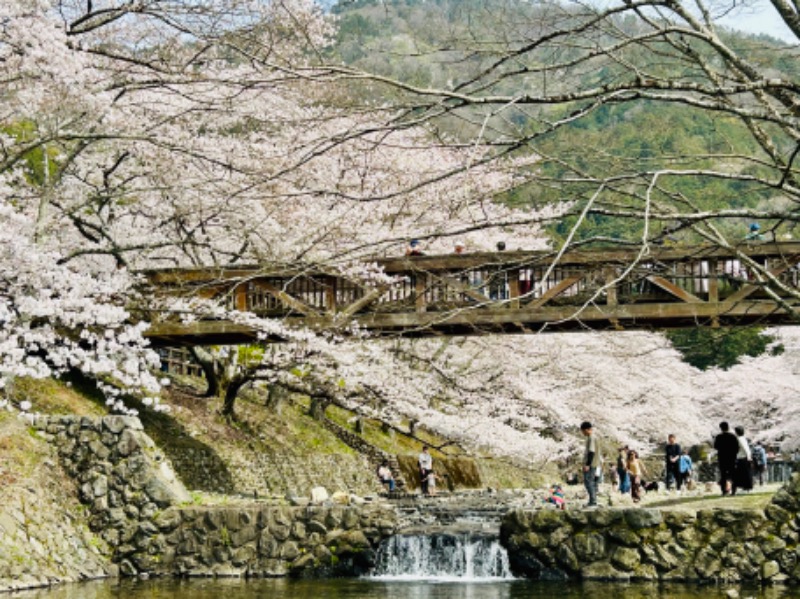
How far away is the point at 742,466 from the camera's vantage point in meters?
17.9

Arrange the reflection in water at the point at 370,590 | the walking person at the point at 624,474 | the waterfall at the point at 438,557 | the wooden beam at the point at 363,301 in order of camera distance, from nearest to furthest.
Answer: the reflection in water at the point at 370,590, the waterfall at the point at 438,557, the wooden beam at the point at 363,301, the walking person at the point at 624,474

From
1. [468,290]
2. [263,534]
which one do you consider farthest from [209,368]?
[468,290]

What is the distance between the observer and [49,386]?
1914 cm

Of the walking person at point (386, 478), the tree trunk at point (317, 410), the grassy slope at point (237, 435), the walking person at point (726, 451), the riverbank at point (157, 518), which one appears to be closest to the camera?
the riverbank at point (157, 518)

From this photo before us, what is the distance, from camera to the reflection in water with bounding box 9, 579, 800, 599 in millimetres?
12694

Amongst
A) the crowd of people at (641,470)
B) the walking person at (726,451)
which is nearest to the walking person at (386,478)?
the crowd of people at (641,470)

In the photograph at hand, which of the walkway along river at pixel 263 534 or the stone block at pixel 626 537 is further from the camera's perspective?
the walkway along river at pixel 263 534

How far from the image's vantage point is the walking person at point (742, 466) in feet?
56.7

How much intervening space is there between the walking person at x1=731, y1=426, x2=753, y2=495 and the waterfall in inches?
178

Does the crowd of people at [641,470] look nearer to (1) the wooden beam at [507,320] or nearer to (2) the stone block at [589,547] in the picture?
(2) the stone block at [589,547]

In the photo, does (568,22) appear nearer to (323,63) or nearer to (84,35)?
(323,63)

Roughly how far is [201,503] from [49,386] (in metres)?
4.55

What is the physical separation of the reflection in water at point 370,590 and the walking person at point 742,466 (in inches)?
171

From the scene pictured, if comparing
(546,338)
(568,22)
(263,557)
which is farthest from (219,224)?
(568,22)
